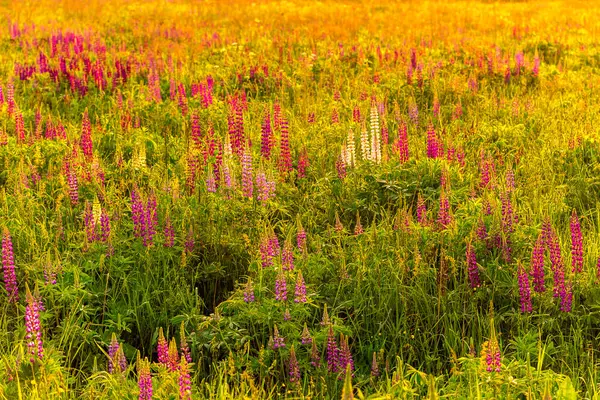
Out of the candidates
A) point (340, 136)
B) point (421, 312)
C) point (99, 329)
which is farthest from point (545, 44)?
point (99, 329)

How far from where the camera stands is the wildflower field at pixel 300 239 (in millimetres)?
3908

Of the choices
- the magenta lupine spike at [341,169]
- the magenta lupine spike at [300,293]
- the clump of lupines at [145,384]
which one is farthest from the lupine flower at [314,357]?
the magenta lupine spike at [341,169]

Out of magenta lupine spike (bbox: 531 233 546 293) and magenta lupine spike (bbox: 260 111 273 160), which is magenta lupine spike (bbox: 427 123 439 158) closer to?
Result: magenta lupine spike (bbox: 260 111 273 160)

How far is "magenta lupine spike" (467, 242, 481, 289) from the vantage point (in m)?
4.62

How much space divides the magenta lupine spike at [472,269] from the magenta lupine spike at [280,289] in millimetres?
1142

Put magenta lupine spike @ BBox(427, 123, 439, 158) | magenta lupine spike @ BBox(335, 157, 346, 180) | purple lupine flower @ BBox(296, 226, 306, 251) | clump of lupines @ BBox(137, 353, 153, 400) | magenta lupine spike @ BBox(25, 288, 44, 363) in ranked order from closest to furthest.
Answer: clump of lupines @ BBox(137, 353, 153, 400)
magenta lupine spike @ BBox(25, 288, 44, 363)
purple lupine flower @ BBox(296, 226, 306, 251)
magenta lupine spike @ BBox(335, 157, 346, 180)
magenta lupine spike @ BBox(427, 123, 439, 158)

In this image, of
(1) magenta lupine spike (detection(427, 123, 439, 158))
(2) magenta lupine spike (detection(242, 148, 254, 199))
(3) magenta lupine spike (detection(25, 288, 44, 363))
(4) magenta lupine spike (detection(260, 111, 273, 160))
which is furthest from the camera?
(4) magenta lupine spike (detection(260, 111, 273, 160))

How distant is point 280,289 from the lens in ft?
14.0

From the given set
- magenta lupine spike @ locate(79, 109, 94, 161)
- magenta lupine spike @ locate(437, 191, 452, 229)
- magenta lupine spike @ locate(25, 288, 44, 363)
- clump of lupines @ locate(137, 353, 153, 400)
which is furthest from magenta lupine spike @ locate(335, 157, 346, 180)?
clump of lupines @ locate(137, 353, 153, 400)

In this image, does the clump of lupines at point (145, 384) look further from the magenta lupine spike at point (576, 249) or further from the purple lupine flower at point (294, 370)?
the magenta lupine spike at point (576, 249)

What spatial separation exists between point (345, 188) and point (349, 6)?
46.1 feet

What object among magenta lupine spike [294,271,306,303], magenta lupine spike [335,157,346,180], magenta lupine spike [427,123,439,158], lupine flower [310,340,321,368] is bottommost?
lupine flower [310,340,321,368]

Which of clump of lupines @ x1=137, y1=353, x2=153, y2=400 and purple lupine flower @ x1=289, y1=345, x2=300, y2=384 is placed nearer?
clump of lupines @ x1=137, y1=353, x2=153, y2=400

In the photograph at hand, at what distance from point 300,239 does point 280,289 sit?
2.09 feet
